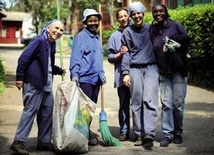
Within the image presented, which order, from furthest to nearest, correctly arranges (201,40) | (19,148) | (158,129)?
(201,40) → (158,129) → (19,148)

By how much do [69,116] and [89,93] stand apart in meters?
0.64

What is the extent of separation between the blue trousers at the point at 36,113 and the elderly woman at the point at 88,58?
498 millimetres

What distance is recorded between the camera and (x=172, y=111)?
658cm

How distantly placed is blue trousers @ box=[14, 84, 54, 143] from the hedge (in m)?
7.17

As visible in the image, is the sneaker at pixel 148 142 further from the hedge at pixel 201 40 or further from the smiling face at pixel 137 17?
the hedge at pixel 201 40

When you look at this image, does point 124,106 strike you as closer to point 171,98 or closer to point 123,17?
point 171,98

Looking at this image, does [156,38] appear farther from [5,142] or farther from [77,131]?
[5,142]

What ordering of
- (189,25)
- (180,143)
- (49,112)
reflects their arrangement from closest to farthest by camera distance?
(49,112)
(180,143)
(189,25)

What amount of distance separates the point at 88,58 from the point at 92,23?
0.50 metres

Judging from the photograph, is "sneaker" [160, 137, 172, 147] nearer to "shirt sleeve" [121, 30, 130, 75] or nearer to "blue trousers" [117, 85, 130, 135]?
"blue trousers" [117, 85, 130, 135]

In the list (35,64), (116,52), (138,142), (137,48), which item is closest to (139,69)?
(137,48)

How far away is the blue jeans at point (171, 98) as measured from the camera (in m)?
6.46

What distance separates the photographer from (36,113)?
602 centimetres

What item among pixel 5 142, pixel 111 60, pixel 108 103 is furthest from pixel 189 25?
pixel 5 142
